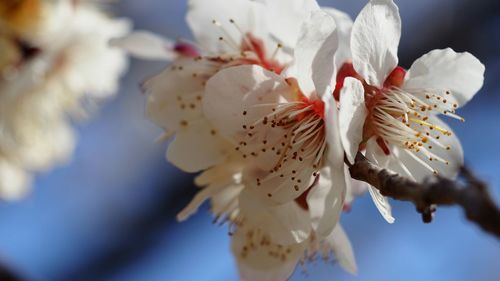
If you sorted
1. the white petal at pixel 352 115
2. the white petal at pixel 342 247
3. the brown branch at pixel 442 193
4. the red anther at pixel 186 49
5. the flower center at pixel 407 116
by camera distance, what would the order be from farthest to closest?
the red anther at pixel 186 49 < the white petal at pixel 342 247 < the flower center at pixel 407 116 < the white petal at pixel 352 115 < the brown branch at pixel 442 193

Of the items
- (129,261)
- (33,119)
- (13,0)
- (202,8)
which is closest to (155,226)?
(129,261)

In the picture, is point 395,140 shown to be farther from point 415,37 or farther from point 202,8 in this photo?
point 415,37

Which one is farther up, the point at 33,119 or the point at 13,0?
the point at 13,0

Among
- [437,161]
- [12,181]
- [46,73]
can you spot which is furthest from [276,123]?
[12,181]

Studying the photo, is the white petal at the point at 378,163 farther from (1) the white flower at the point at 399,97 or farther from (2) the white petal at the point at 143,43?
(2) the white petal at the point at 143,43

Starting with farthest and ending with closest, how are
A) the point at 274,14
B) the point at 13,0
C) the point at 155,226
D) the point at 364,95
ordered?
the point at 155,226 < the point at 13,0 < the point at 274,14 < the point at 364,95

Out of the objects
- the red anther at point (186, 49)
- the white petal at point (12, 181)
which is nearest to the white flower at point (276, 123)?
the red anther at point (186, 49)
